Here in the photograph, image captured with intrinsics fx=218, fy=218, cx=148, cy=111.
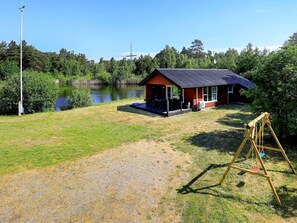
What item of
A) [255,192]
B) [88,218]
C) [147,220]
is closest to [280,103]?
[255,192]

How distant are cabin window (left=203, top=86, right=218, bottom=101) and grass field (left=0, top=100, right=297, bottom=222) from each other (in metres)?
1.87

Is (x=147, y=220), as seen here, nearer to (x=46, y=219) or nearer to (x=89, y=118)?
(x=46, y=219)

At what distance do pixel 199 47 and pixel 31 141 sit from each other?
98562 mm

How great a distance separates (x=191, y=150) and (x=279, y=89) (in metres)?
3.89

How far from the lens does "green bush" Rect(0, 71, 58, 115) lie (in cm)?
1761

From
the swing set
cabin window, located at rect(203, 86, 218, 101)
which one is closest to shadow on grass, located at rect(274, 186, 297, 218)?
the swing set

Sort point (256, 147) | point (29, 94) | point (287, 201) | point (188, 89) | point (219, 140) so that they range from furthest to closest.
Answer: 1. point (29, 94)
2. point (188, 89)
3. point (219, 140)
4. point (256, 147)
5. point (287, 201)

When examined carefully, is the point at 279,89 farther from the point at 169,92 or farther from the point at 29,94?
the point at 29,94

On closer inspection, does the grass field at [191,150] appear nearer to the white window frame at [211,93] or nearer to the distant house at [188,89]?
the distant house at [188,89]

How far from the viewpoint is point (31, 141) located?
940 cm

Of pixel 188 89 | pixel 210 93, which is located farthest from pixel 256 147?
pixel 210 93

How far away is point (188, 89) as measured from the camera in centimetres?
1623

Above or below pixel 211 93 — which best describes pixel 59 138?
below

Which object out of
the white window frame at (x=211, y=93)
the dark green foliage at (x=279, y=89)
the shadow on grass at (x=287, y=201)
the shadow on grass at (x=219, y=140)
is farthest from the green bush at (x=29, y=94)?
the shadow on grass at (x=287, y=201)
